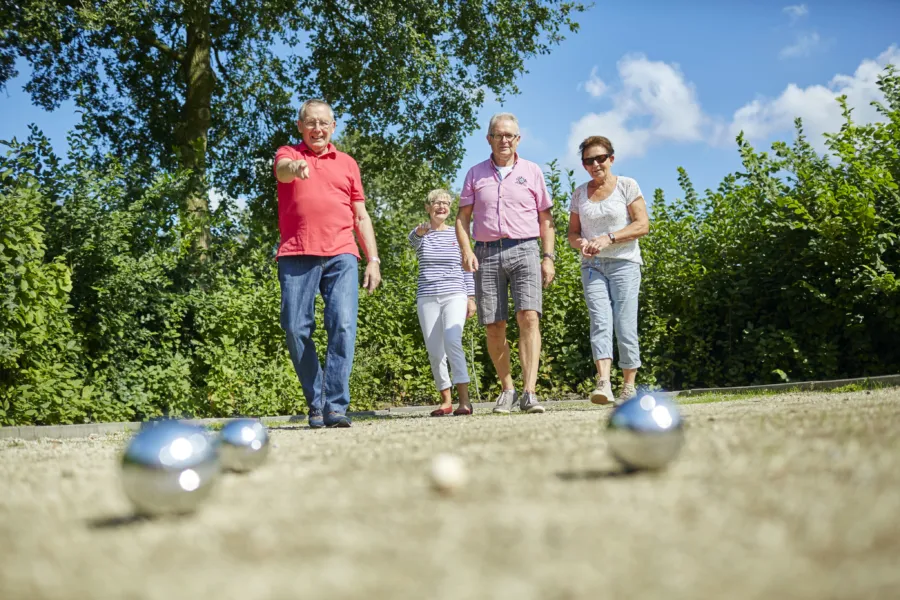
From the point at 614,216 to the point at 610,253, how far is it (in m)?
0.29

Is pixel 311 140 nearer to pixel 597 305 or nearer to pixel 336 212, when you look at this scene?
pixel 336 212

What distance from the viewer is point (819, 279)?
763 cm

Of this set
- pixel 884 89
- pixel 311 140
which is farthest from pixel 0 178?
pixel 884 89

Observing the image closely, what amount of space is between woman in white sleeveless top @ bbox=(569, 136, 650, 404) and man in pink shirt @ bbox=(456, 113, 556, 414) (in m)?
0.36

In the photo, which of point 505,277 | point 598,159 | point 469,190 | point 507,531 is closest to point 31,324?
point 469,190

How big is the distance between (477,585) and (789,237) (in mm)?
7453

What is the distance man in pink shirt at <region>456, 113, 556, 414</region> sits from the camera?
250 inches

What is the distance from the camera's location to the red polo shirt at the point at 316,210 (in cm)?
557

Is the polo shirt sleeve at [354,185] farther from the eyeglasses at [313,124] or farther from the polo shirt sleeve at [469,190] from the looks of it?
the polo shirt sleeve at [469,190]

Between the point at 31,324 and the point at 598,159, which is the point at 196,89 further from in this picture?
the point at 598,159

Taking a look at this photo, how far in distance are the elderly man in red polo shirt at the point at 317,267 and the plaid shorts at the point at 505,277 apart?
4.00 ft

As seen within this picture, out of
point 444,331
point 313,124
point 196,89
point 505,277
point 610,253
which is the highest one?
point 196,89

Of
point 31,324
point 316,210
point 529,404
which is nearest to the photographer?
point 316,210

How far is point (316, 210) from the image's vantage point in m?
5.59
